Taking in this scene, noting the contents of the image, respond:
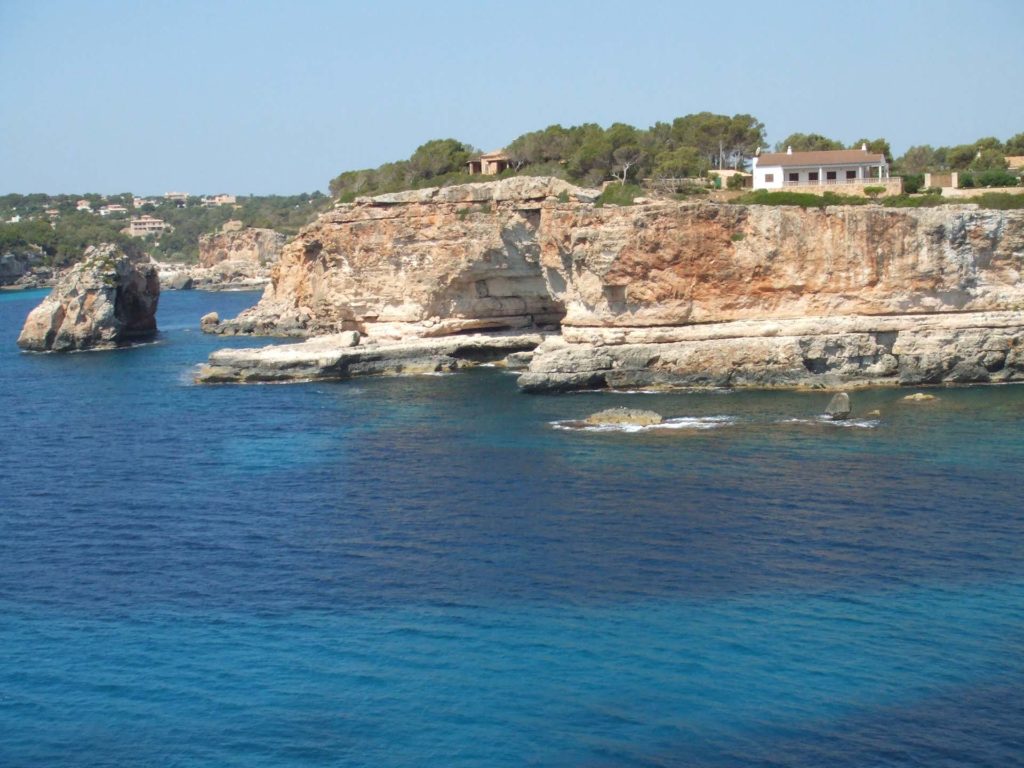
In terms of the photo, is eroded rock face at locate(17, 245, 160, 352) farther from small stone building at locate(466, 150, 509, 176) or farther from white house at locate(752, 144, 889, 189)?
white house at locate(752, 144, 889, 189)

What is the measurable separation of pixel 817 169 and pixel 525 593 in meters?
44.9

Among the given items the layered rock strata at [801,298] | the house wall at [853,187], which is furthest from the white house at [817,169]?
the layered rock strata at [801,298]

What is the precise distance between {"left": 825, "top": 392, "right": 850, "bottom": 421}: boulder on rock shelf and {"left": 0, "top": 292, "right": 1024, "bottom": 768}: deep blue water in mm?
1259

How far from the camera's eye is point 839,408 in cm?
3794

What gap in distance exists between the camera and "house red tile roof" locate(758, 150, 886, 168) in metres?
60.7

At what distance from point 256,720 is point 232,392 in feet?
112

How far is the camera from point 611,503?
2892cm

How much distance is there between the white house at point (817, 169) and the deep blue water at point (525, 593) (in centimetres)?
2348

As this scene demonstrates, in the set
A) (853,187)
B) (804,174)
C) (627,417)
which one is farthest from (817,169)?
(627,417)

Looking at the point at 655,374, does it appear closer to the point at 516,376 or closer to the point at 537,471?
the point at 516,376

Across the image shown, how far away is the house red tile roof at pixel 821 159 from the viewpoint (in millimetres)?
60719

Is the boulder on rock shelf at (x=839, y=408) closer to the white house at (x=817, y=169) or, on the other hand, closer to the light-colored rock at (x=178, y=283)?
the white house at (x=817, y=169)

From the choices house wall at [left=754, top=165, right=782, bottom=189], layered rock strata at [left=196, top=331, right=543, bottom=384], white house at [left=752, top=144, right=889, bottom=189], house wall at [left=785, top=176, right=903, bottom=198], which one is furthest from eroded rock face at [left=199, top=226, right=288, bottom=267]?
house wall at [left=785, top=176, right=903, bottom=198]

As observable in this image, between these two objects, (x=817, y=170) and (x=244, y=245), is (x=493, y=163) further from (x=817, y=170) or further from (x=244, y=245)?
(x=244, y=245)
